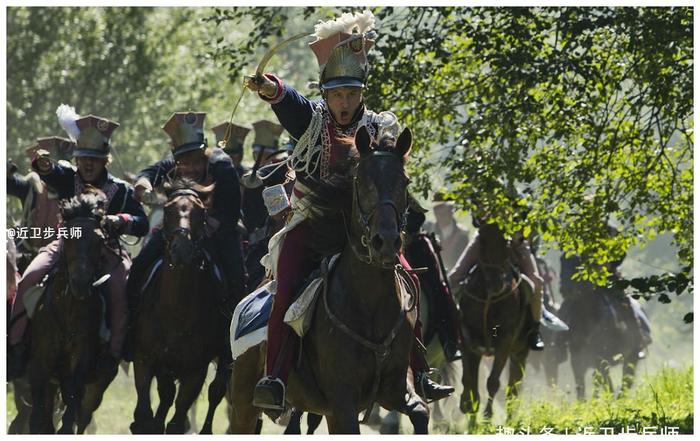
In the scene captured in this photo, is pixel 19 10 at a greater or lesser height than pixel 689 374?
greater

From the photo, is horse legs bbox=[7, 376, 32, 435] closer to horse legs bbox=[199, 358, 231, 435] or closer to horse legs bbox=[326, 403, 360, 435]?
horse legs bbox=[199, 358, 231, 435]

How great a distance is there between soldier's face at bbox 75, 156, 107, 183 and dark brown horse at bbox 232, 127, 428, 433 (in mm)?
5736

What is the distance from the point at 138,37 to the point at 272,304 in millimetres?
28631

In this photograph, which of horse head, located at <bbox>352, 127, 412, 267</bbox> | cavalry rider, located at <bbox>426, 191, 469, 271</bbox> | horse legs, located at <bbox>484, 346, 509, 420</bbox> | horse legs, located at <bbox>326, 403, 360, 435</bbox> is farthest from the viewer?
cavalry rider, located at <bbox>426, 191, 469, 271</bbox>

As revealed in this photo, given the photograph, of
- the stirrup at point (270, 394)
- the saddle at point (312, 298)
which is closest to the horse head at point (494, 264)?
the saddle at point (312, 298)

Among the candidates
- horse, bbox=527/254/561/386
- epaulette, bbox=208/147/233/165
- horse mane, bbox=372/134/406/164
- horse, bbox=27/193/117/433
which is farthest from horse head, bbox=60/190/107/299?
horse, bbox=527/254/561/386

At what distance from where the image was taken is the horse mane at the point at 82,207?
45.9 ft

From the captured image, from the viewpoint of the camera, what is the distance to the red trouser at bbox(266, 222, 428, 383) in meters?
10.1

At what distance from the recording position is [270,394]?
9906mm

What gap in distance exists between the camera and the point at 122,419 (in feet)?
66.7

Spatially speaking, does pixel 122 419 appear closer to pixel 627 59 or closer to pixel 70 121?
pixel 70 121

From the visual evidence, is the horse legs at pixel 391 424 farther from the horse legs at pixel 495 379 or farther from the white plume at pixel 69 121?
the white plume at pixel 69 121

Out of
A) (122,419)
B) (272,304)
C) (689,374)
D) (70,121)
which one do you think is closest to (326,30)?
(272,304)

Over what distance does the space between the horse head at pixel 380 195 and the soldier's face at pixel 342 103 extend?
93 cm
